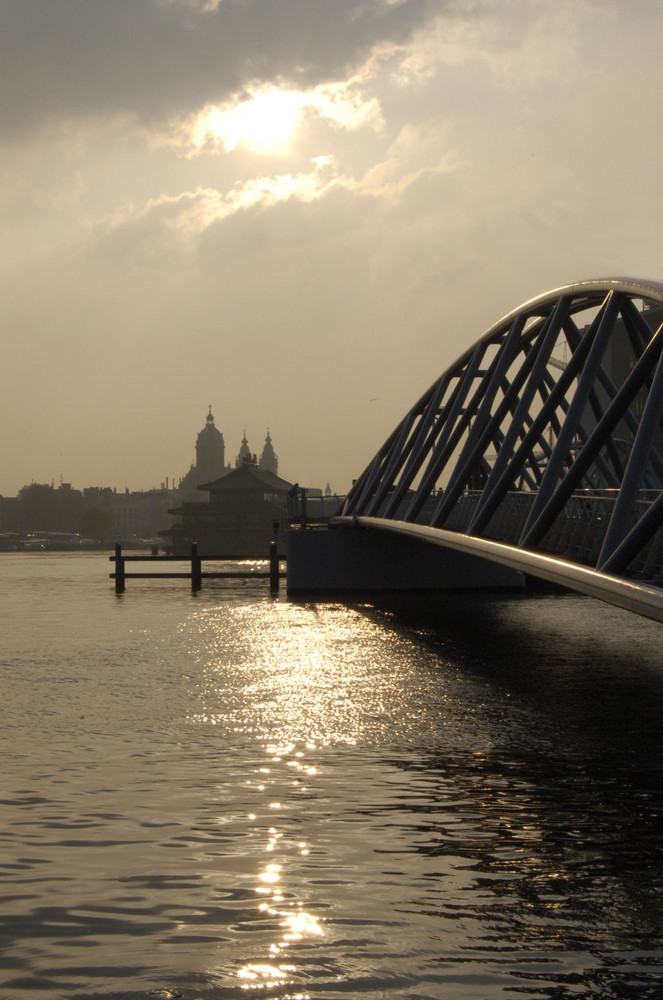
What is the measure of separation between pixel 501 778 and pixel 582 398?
941cm

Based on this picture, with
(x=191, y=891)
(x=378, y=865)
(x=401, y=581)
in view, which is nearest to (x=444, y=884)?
(x=378, y=865)

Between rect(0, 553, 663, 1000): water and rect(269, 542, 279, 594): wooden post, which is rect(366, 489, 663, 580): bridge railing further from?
rect(269, 542, 279, 594): wooden post

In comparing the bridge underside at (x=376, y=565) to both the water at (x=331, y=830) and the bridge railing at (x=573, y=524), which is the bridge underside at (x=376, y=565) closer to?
the bridge railing at (x=573, y=524)

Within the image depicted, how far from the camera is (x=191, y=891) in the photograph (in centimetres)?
1057

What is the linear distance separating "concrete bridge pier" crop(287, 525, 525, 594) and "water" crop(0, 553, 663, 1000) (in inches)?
1030

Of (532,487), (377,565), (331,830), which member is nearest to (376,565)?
(377,565)

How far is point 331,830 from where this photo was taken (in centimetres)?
1294

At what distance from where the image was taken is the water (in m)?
8.78

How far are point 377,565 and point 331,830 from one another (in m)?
44.6

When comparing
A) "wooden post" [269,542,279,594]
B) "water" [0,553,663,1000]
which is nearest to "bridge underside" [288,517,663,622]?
"wooden post" [269,542,279,594]

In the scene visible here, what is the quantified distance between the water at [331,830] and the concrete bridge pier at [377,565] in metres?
26.2

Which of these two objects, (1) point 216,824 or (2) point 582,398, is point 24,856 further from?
(2) point 582,398

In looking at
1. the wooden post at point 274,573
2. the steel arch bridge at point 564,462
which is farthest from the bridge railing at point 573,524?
the wooden post at point 274,573

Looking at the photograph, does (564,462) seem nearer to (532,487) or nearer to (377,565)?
(532,487)
